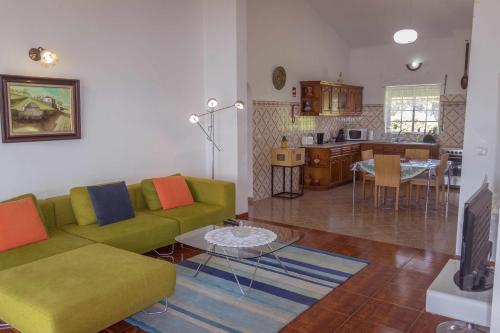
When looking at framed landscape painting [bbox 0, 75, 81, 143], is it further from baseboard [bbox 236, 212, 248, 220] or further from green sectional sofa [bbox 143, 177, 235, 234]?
baseboard [bbox 236, 212, 248, 220]

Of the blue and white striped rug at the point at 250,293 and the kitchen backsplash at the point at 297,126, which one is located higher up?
the kitchen backsplash at the point at 297,126

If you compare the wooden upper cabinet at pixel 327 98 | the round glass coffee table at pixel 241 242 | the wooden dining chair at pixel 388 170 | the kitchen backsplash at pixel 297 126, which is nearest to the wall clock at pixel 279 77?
the kitchen backsplash at pixel 297 126

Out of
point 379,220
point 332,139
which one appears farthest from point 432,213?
point 332,139

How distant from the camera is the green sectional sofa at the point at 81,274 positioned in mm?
2514

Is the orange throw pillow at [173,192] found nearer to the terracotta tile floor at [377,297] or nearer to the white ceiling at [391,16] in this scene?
the terracotta tile floor at [377,297]

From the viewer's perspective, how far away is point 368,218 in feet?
19.9

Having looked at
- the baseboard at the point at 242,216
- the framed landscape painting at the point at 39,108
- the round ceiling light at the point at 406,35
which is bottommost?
the baseboard at the point at 242,216

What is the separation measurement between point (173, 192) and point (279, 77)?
3.41m

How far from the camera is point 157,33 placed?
5262mm

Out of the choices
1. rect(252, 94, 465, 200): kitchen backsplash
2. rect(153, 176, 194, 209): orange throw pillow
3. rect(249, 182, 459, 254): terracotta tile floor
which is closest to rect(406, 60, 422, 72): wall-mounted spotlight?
rect(252, 94, 465, 200): kitchen backsplash

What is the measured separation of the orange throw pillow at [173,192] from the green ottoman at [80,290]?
5.11ft

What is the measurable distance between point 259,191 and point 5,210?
442cm

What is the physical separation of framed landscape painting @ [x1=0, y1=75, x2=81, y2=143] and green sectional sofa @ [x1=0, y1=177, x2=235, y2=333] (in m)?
0.67

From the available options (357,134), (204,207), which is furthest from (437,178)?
(204,207)
